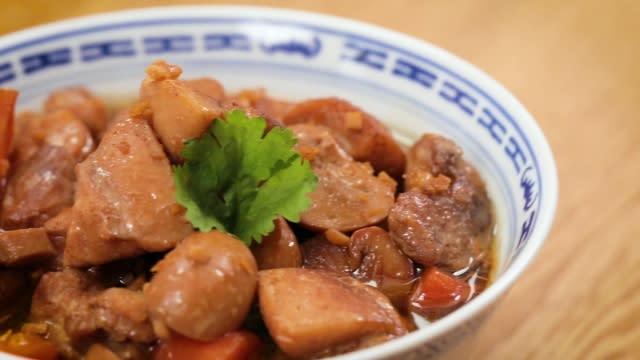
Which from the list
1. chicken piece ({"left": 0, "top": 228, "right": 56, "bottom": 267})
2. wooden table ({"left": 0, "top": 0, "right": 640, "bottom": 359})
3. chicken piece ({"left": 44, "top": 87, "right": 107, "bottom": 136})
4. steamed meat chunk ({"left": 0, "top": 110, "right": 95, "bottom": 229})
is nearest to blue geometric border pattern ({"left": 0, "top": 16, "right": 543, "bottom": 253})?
chicken piece ({"left": 44, "top": 87, "right": 107, "bottom": 136})

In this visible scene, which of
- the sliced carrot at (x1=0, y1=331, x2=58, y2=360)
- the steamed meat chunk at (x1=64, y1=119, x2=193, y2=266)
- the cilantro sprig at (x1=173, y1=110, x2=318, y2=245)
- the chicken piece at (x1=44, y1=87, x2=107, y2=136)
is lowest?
the sliced carrot at (x1=0, y1=331, x2=58, y2=360)

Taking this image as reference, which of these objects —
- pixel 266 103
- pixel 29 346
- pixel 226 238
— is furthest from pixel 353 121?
pixel 29 346

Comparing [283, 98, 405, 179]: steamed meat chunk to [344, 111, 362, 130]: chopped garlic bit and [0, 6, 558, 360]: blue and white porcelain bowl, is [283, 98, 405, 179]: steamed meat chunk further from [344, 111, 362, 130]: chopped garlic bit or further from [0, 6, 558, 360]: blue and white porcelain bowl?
[0, 6, 558, 360]: blue and white porcelain bowl

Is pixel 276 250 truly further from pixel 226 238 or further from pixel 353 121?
pixel 353 121

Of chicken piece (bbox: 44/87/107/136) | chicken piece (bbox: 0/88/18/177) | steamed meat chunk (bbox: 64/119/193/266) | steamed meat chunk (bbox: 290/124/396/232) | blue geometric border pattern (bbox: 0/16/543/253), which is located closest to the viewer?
steamed meat chunk (bbox: 64/119/193/266)

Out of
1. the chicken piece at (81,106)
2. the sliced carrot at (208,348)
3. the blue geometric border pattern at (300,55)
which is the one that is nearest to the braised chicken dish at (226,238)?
the sliced carrot at (208,348)

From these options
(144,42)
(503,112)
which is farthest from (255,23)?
(503,112)

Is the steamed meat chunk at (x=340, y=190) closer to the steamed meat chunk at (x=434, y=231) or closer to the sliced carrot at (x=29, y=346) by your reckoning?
the steamed meat chunk at (x=434, y=231)
